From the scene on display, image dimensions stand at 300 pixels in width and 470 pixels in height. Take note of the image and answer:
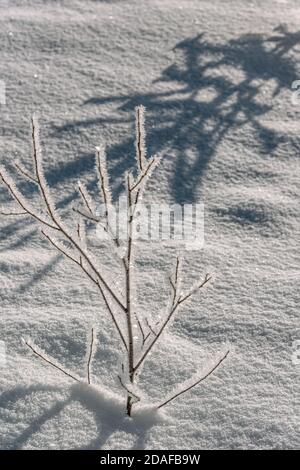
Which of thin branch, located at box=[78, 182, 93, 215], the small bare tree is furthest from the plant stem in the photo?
thin branch, located at box=[78, 182, 93, 215]

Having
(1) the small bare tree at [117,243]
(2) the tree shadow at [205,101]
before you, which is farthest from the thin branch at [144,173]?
(2) the tree shadow at [205,101]

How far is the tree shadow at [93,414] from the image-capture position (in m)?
2.13

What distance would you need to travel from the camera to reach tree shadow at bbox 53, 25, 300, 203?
340cm

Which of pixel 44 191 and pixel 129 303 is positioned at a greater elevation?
pixel 44 191

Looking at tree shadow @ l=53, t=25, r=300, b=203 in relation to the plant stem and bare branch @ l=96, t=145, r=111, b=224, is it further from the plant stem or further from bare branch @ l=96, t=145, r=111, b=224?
bare branch @ l=96, t=145, r=111, b=224

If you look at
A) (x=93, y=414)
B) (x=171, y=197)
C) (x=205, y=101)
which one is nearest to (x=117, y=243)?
(x=93, y=414)

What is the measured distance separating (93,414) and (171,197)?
4.13 ft

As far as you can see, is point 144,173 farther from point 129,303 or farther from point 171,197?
point 171,197

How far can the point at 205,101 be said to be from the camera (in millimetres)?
3701

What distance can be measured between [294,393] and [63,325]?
0.88m

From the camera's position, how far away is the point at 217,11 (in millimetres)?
4320

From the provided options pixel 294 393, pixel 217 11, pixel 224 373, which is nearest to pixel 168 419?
pixel 224 373

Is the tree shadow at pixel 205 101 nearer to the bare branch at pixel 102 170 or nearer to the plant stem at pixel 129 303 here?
the plant stem at pixel 129 303
